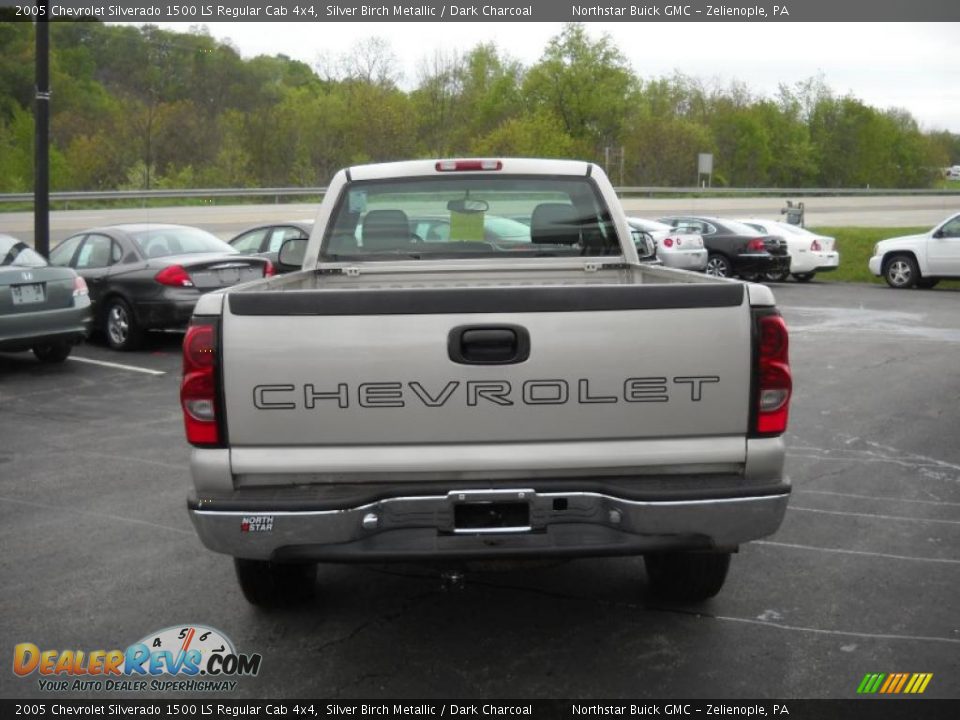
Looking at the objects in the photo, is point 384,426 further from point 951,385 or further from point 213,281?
point 213,281

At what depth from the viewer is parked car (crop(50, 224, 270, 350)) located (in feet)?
40.5

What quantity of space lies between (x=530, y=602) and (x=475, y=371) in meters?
1.53

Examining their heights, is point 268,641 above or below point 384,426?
below

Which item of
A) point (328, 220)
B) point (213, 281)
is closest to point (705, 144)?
point (213, 281)

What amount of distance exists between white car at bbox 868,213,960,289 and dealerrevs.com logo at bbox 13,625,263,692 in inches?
815

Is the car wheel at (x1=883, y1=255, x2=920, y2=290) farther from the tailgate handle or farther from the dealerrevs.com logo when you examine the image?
the dealerrevs.com logo

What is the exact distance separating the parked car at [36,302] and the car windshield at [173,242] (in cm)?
149

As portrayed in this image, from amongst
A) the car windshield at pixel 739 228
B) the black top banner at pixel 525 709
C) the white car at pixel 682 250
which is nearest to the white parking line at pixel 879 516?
the black top banner at pixel 525 709

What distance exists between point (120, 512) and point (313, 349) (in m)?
3.16

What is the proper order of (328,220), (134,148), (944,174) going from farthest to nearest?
(944,174) < (134,148) < (328,220)

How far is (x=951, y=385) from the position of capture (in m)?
10.5

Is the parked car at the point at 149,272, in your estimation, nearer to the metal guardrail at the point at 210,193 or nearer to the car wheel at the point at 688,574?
the car wheel at the point at 688,574

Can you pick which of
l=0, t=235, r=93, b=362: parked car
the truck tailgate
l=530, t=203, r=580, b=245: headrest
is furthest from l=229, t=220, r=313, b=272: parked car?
the truck tailgate

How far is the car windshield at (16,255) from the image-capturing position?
1120 centimetres
